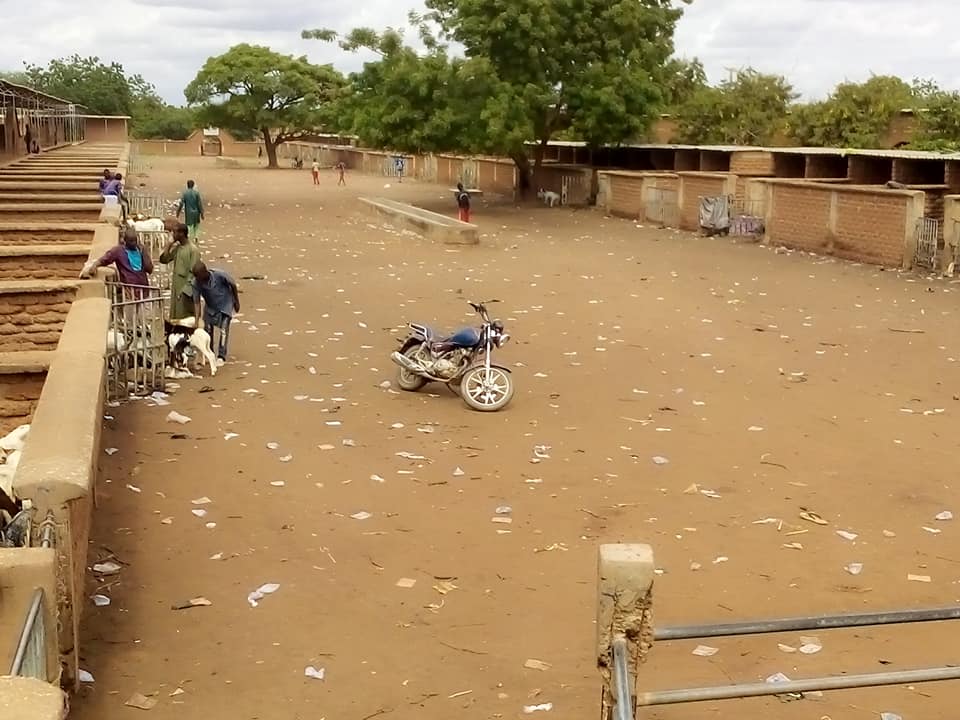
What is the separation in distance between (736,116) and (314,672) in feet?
131

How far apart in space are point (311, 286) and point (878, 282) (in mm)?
9821

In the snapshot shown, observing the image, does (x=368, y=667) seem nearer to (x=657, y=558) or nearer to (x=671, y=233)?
(x=657, y=558)

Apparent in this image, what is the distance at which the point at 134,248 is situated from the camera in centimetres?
1157

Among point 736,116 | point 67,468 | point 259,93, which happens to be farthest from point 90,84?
point 67,468

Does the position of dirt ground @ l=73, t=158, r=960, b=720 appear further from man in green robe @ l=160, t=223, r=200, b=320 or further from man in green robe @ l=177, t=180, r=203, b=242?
man in green robe @ l=177, t=180, r=203, b=242

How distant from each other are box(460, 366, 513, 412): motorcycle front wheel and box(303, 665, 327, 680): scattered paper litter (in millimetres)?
5082

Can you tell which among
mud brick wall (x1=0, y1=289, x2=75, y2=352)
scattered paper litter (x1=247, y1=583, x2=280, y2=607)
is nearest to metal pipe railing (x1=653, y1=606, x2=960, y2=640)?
scattered paper litter (x1=247, y1=583, x2=280, y2=607)

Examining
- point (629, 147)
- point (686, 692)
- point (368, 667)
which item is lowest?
point (368, 667)

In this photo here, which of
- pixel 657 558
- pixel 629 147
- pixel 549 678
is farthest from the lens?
pixel 629 147

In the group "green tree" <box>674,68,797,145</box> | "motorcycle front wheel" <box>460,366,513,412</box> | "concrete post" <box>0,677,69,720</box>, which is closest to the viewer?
"concrete post" <box>0,677,69,720</box>

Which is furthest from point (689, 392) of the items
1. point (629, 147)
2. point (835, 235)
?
point (629, 147)

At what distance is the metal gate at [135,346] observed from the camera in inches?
403

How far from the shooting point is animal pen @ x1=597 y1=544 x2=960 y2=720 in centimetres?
314

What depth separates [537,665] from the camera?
5.34 m
